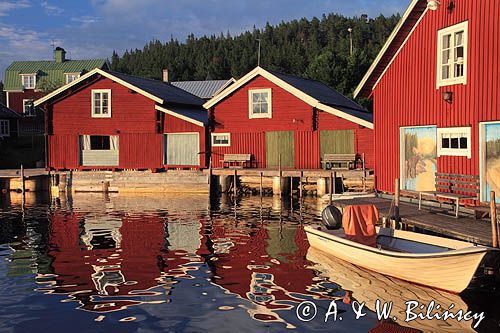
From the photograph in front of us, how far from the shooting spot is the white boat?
12.1 m

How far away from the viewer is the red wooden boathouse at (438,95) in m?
18.1

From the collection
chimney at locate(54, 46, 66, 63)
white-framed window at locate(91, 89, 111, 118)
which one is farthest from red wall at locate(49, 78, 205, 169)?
chimney at locate(54, 46, 66, 63)

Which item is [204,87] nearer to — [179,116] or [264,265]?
[179,116]

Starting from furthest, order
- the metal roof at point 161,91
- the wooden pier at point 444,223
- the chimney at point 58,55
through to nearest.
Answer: the chimney at point 58,55 < the metal roof at point 161,91 < the wooden pier at point 444,223

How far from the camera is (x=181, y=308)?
12.3 metres

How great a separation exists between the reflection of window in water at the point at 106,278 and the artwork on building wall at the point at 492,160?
11.5m

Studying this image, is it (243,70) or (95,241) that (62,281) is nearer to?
(95,241)

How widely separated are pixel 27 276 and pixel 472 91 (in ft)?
48.3

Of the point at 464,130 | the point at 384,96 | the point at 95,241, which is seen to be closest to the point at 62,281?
the point at 95,241

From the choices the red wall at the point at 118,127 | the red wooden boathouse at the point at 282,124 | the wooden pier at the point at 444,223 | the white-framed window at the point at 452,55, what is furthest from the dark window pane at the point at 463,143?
the red wall at the point at 118,127

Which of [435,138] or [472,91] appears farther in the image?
[435,138]

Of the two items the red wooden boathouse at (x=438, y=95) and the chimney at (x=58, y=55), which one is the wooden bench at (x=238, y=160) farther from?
the chimney at (x=58, y=55)

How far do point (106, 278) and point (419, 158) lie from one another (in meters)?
12.6

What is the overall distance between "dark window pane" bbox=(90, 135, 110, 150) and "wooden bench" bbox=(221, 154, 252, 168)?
9.85 m
